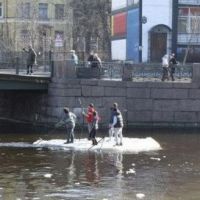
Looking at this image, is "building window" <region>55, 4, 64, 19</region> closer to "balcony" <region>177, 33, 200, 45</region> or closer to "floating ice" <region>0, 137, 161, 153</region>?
"balcony" <region>177, 33, 200, 45</region>

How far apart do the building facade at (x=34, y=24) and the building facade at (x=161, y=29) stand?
7.92 meters

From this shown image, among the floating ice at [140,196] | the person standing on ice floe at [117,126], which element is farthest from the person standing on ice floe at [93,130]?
the floating ice at [140,196]

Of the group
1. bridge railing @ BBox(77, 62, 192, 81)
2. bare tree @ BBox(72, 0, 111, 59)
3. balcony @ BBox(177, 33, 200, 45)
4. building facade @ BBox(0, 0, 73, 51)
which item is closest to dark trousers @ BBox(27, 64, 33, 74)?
bridge railing @ BBox(77, 62, 192, 81)

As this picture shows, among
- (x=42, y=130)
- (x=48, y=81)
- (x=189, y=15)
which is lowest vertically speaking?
(x=42, y=130)

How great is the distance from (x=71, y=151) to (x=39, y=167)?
3.64m

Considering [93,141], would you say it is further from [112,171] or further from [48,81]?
[48,81]

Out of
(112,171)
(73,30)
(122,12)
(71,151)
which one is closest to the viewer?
(112,171)

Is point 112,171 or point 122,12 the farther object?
point 122,12

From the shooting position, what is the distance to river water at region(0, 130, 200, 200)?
61.5 feet

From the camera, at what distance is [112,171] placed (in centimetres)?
2253

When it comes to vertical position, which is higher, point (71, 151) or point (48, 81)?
point (48, 81)

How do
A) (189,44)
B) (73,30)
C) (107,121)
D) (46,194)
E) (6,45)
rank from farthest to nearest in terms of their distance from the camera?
(73,30) → (6,45) → (189,44) → (107,121) → (46,194)

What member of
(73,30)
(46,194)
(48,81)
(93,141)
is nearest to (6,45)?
(73,30)

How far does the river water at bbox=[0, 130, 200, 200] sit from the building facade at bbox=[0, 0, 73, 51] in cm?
2917
